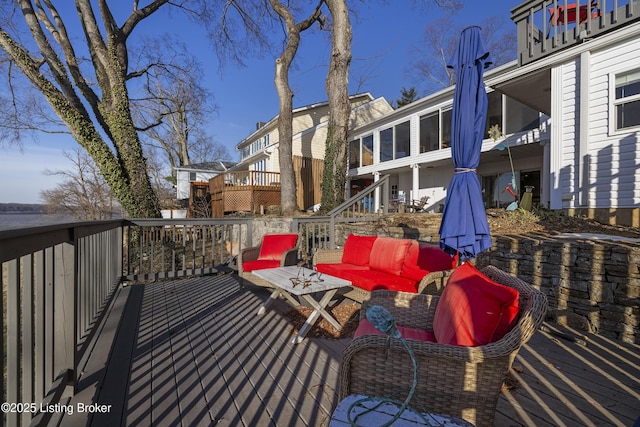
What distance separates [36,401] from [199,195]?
1733cm

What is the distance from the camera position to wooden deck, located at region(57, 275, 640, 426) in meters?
1.84

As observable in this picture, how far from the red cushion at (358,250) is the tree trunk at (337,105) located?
5153 mm

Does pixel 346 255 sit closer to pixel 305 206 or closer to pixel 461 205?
pixel 461 205

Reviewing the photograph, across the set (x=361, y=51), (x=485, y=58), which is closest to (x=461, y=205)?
(x=485, y=58)

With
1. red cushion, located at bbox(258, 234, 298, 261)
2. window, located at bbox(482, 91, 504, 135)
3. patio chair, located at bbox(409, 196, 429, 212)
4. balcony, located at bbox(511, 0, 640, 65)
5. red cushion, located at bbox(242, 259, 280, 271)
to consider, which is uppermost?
balcony, located at bbox(511, 0, 640, 65)

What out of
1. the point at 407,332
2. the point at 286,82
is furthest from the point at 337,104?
the point at 407,332

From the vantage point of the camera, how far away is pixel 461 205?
2.66 meters

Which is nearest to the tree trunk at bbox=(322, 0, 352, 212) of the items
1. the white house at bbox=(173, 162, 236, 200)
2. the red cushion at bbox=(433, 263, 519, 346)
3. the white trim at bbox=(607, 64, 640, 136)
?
the white trim at bbox=(607, 64, 640, 136)

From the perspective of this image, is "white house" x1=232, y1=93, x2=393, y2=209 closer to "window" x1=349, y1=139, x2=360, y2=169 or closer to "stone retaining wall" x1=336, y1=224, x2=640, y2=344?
"window" x1=349, y1=139, x2=360, y2=169

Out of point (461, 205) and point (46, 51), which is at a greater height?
point (46, 51)

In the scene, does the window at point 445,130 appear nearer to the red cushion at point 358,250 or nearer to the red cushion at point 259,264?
the red cushion at point 358,250

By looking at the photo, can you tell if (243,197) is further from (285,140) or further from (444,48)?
(444,48)

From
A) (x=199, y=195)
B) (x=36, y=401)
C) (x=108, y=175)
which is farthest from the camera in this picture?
(x=199, y=195)

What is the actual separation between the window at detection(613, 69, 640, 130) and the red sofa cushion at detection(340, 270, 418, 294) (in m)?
5.57
